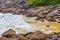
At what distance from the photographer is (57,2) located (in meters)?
45.5

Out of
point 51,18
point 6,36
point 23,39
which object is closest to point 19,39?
point 23,39

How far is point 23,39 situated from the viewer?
17.5 m

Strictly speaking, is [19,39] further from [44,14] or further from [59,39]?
[44,14]

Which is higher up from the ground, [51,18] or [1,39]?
[1,39]

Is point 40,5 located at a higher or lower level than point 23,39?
lower

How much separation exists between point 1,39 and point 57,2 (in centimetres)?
3003

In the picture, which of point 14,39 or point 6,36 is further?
point 6,36

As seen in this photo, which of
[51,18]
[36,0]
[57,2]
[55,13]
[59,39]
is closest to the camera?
[59,39]

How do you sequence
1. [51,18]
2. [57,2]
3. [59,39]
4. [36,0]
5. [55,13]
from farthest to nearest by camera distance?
1. [36,0]
2. [57,2]
3. [55,13]
4. [51,18]
5. [59,39]

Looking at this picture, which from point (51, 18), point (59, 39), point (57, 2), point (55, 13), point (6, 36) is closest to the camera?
point (59, 39)

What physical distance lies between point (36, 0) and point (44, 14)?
43.4ft

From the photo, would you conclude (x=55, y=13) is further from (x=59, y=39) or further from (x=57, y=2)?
(x=59, y=39)

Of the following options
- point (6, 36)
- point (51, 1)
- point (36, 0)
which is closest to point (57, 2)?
point (51, 1)

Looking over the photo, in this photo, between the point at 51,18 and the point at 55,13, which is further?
the point at 55,13
